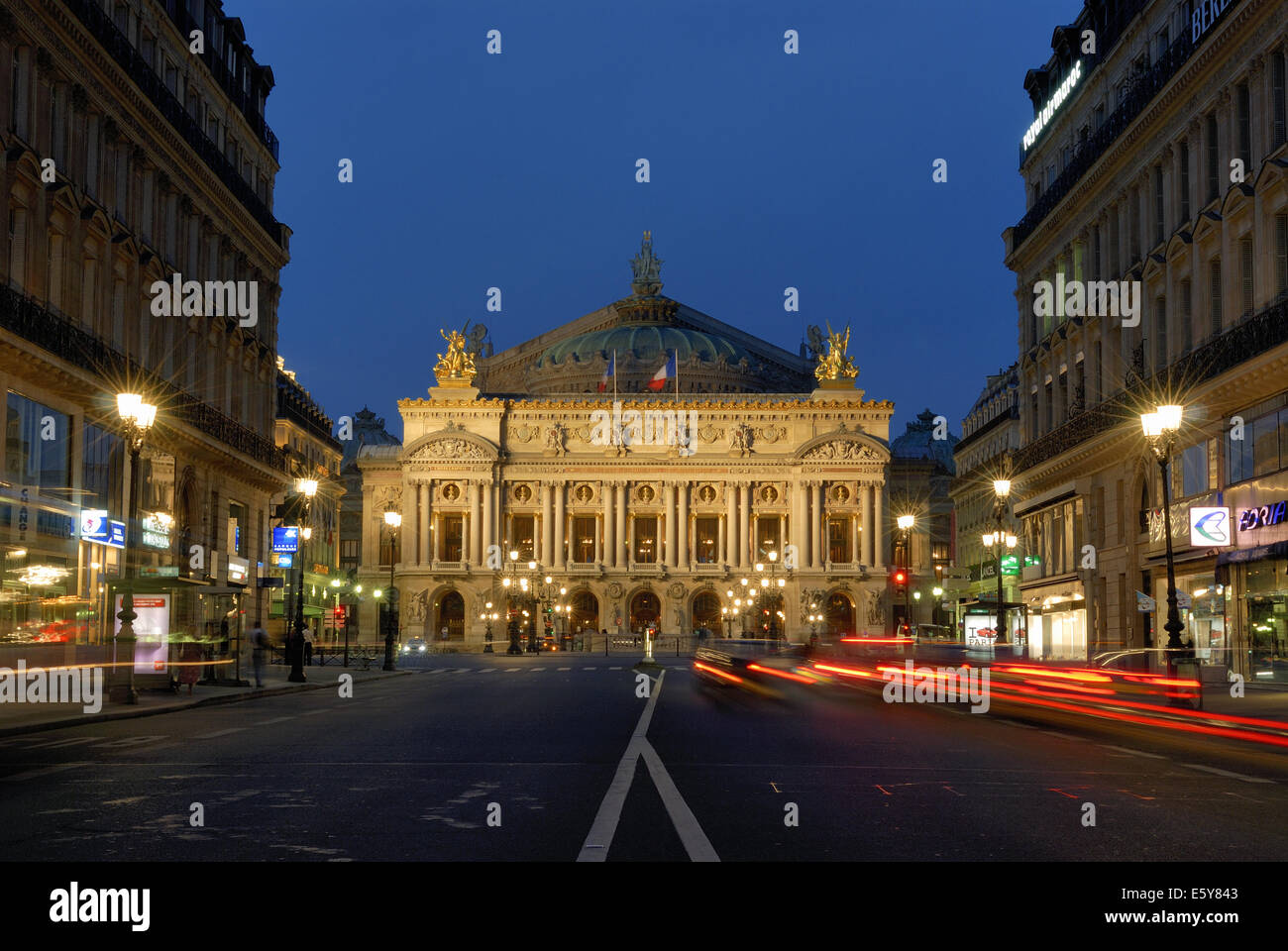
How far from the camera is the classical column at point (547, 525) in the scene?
4948 inches

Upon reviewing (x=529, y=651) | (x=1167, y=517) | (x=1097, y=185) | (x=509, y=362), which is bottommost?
(x=529, y=651)

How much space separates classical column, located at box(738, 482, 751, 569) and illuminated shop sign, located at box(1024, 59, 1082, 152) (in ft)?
218

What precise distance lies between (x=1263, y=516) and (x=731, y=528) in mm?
90685

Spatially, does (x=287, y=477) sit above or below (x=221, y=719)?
above

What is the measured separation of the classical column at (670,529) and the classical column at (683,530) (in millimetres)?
438

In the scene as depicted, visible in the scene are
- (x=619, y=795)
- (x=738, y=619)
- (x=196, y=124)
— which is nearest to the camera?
(x=619, y=795)

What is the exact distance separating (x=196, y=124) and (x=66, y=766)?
35.7 meters

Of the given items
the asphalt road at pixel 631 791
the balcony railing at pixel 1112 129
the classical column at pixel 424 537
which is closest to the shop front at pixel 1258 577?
the asphalt road at pixel 631 791

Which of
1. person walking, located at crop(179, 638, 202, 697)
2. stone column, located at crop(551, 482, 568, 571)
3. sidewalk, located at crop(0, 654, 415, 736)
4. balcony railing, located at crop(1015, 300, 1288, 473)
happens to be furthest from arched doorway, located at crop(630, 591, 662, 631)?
person walking, located at crop(179, 638, 202, 697)

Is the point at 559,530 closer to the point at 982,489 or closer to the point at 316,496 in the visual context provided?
the point at 316,496

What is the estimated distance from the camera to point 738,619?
397 feet
